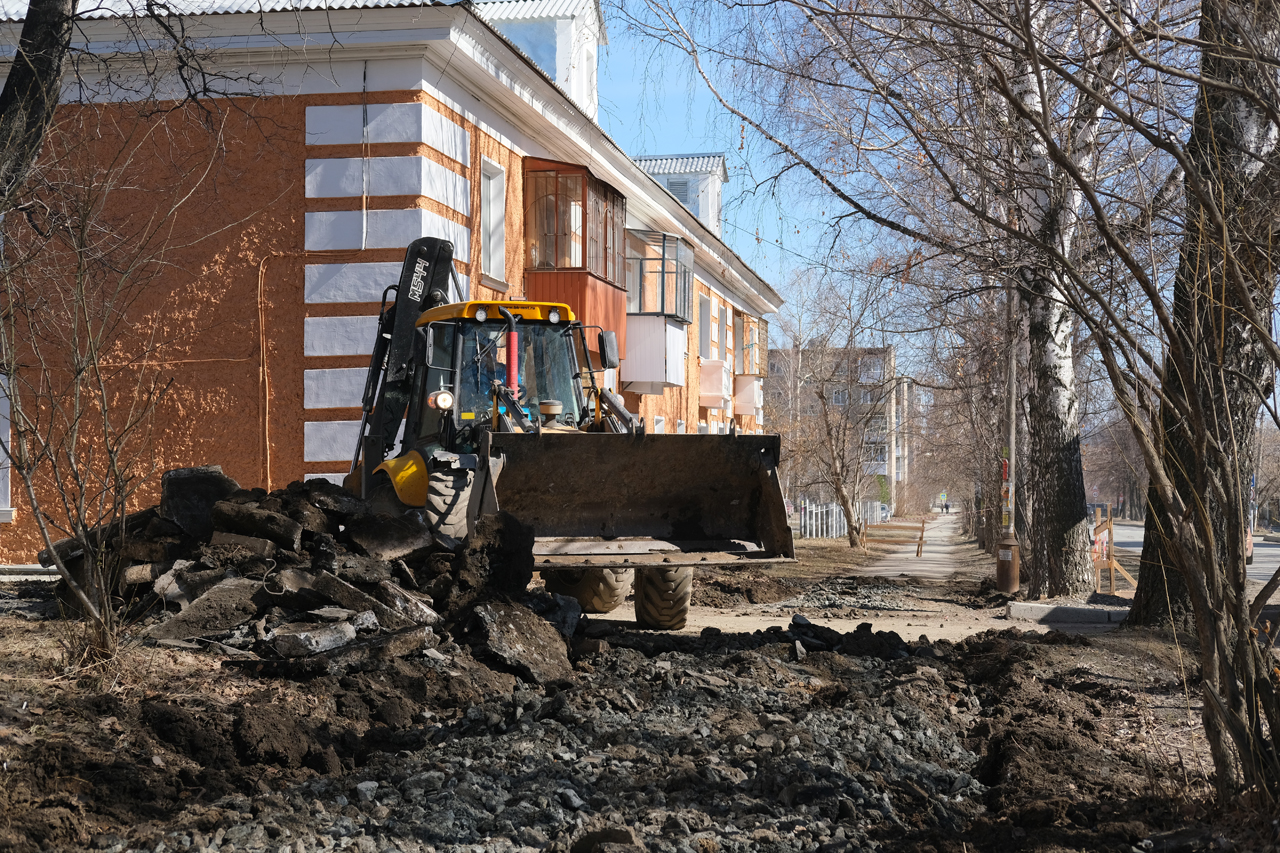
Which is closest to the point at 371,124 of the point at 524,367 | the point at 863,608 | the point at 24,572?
the point at 524,367

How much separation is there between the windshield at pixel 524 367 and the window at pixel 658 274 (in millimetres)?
12237

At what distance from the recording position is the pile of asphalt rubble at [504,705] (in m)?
3.95

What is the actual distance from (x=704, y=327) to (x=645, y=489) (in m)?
21.7

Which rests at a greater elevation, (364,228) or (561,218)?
(561,218)

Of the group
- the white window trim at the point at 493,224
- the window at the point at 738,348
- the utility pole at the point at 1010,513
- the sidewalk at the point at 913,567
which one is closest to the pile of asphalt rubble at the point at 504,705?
the utility pole at the point at 1010,513

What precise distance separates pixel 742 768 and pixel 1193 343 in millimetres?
2412

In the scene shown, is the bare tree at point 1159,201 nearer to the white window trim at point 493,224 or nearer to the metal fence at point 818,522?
the white window trim at point 493,224

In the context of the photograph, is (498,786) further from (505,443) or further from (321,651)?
(505,443)

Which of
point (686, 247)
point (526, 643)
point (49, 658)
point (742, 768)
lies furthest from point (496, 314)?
point (686, 247)

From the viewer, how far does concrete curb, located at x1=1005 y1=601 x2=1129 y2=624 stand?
403 inches

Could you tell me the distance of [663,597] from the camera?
9258 millimetres

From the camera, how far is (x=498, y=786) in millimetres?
4363

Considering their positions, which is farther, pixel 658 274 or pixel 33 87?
pixel 658 274

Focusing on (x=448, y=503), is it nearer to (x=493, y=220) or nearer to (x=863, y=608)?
(x=863, y=608)
